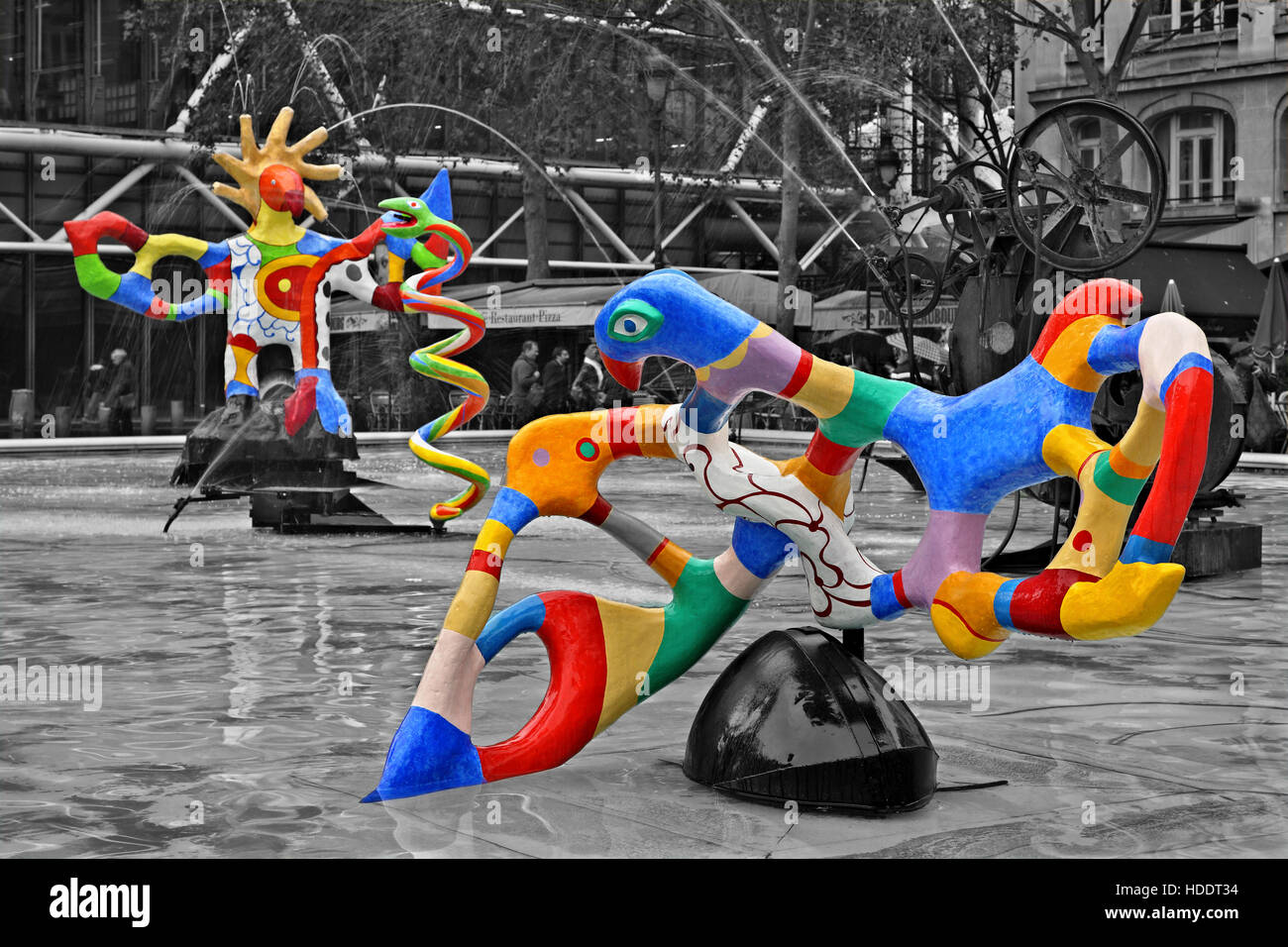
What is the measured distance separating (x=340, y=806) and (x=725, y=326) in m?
2.08

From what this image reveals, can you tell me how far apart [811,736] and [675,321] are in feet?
4.89

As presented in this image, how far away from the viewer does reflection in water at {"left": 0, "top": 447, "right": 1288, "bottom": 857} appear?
5387 mm

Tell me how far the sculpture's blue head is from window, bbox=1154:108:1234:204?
119ft

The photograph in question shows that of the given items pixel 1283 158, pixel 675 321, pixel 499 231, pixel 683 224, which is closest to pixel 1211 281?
pixel 1283 158

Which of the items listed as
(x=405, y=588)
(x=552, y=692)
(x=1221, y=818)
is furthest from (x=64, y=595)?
(x=1221, y=818)

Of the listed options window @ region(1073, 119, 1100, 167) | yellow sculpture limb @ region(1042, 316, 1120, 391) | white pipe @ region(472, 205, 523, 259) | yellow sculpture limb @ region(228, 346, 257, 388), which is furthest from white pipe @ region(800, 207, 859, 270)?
yellow sculpture limb @ region(1042, 316, 1120, 391)

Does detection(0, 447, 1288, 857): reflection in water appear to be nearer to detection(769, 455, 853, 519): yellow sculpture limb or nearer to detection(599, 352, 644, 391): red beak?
detection(769, 455, 853, 519): yellow sculpture limb

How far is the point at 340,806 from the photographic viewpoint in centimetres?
570

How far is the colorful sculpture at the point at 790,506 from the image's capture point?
536 centimetres

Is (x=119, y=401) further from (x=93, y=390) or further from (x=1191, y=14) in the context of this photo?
(x=1191, y=14)

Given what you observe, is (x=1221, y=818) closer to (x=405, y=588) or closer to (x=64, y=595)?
(x=405, y=588)

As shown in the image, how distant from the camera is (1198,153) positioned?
40031mm

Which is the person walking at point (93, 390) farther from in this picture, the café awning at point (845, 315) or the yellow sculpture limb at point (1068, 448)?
the yellow sculpture limb at point (1068, 448)

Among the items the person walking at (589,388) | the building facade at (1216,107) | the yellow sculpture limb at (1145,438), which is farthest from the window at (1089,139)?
the yellow sculpture limb at (1145,438)
